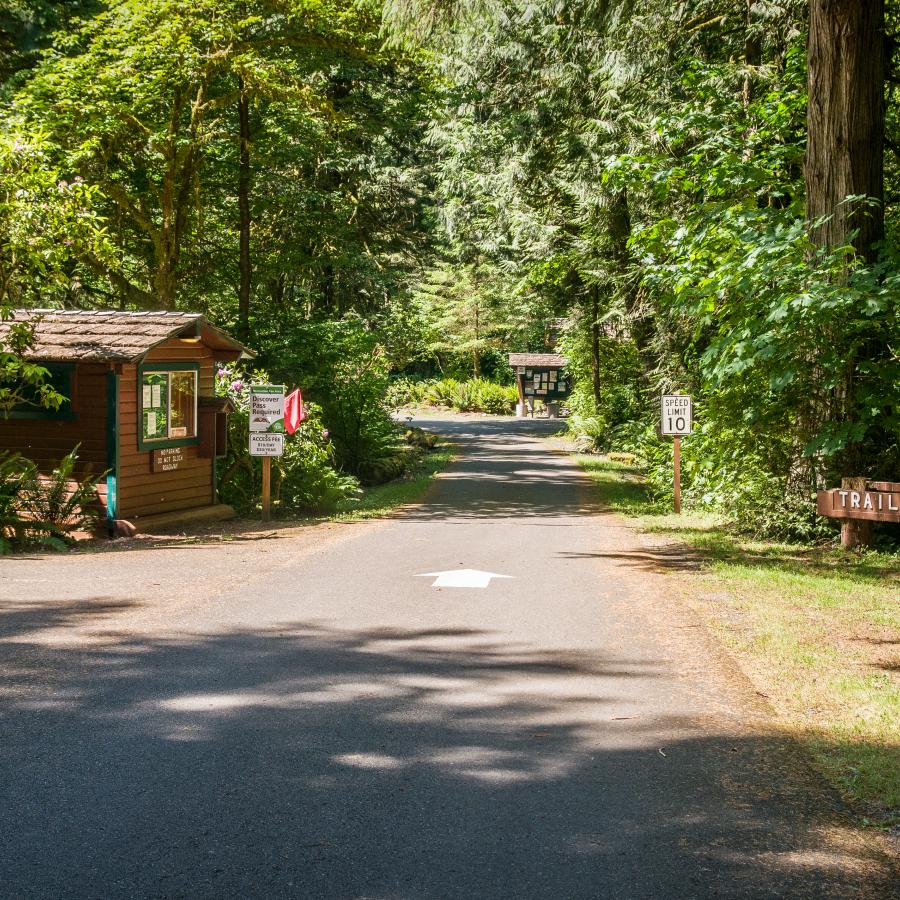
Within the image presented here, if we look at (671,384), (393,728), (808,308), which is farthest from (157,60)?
(393,728)

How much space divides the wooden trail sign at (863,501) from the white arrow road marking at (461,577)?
3556mm

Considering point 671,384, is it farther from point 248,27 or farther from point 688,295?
point 248,27

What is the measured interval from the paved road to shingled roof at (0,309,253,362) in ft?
20.0

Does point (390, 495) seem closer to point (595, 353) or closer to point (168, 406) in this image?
point (168, 406)

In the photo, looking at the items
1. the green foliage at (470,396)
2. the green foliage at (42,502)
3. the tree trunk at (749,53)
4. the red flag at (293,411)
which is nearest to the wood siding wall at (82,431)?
the green foliage at (42,502)

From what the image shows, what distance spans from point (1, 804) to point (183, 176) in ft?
Answer: 69.4

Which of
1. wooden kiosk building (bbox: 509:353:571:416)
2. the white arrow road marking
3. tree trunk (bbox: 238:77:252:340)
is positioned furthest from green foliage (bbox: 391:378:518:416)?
the white arrow road marking

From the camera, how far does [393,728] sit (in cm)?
628

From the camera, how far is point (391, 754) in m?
5.79

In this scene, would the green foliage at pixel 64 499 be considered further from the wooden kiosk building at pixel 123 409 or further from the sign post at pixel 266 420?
the sign post at pixel 266 420

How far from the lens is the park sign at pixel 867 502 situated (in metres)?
11.1

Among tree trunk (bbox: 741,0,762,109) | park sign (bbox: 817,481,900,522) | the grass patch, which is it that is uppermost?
tree trunk (bbox: 741,0,762,109)

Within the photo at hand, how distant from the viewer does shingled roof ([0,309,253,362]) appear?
16.5 meters

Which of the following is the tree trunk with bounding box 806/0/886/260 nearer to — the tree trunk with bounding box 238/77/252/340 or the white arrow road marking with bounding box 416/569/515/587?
the white arrow road marking with bounding box 416/569/515/587
